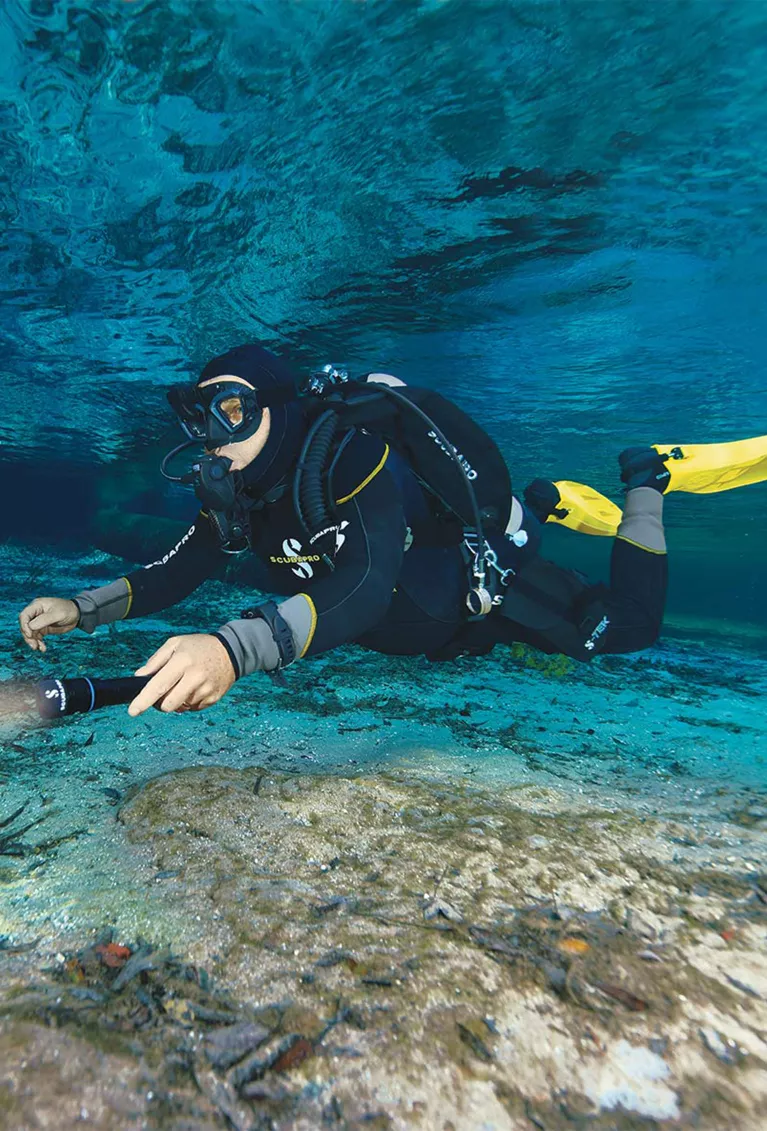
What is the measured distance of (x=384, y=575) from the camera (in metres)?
3.18

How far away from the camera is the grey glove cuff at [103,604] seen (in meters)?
3.86

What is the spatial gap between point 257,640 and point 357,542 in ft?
3.07

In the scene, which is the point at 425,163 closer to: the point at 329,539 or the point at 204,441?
the point at 204,441

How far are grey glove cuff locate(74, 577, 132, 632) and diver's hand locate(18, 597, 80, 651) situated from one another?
0.11 m

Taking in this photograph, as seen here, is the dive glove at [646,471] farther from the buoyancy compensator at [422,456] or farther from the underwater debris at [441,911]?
the underwater debris at [441,911]

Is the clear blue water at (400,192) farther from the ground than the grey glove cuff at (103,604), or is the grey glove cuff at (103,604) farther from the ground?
the clear blue water at (400,192)

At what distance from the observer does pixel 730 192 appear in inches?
281

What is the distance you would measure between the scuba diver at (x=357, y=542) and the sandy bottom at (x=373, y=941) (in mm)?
867

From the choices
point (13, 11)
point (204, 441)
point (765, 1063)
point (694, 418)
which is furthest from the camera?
point (694, 418)

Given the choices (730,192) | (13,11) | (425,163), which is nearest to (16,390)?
(13,11)

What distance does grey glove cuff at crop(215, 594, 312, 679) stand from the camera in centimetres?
251

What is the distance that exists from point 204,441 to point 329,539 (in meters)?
1.25

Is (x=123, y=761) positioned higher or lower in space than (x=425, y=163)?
lower

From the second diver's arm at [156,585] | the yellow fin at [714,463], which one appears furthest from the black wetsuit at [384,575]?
the yellow fin at [714,463]
